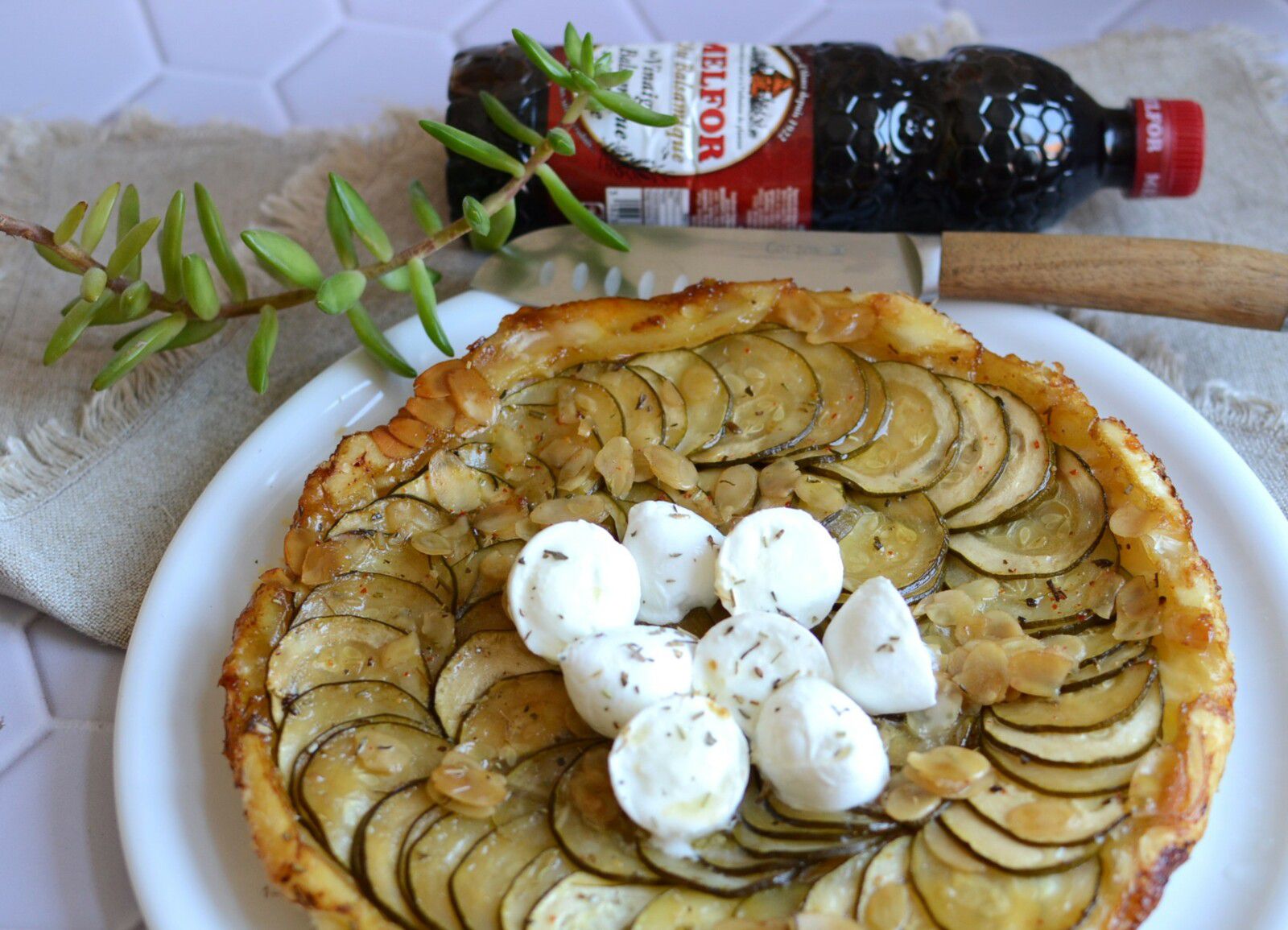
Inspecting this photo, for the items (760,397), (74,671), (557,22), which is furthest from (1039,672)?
(557,22)

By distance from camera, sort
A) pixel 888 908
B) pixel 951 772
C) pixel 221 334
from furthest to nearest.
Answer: pixel 221 334, pixel 951 772, pixel 888 908

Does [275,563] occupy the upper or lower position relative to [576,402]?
lower

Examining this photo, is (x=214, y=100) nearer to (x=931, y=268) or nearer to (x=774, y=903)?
(x=931, y=268)

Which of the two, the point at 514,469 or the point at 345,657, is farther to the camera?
the point at 514,469

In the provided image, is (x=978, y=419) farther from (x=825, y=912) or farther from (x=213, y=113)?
(x=213, y=113)

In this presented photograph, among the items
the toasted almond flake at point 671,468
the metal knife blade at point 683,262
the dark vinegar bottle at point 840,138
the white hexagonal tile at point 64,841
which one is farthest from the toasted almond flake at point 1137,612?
the white hexagonal tile at point 64,841

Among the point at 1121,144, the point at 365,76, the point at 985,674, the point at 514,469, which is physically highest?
the point at 365,76

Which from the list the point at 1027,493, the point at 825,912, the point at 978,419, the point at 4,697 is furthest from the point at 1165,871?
the point at 4,697

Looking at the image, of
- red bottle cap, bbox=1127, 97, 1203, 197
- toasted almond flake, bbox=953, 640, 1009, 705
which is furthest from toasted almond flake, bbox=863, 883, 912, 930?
red bottle cap, bbox=1127, 97, 1203, 197

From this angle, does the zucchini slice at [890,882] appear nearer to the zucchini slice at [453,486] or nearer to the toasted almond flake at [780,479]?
the toasted almond flake at [780,479]
